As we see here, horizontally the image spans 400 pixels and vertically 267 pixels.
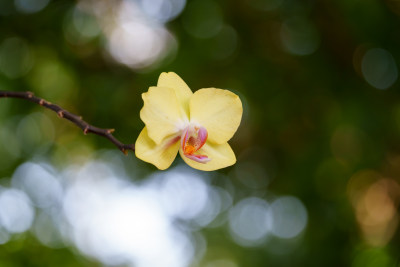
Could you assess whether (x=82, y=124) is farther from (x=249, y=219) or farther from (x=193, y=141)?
(x=249, y=219)

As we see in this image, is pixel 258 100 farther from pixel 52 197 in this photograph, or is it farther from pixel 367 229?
pixel 52 197

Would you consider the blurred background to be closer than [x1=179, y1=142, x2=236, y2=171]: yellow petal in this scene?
No

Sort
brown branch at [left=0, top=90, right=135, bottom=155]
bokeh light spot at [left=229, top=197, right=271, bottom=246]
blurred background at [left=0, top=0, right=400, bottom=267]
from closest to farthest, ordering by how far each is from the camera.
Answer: brown branch at [left=0, top=90, right=135, bottom=155]
blurred background at [left=0, top=0, right=400, bottom=267]
bokeh light spot at [left=229, top=197, right=271, bottom=246]

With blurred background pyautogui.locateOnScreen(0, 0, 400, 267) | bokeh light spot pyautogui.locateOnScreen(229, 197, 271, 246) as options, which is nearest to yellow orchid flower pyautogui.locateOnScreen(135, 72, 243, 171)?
blurred background pyautogui.locateOnScreen(0, 0, 400, 267)

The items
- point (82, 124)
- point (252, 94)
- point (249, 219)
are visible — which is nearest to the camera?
point (82, 124)

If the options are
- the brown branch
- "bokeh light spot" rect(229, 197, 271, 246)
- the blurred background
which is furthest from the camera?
"bokeh light spot" rect(229, 197, 271, 246)

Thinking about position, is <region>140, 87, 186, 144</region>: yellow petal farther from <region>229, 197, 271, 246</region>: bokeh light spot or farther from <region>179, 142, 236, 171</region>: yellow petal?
<region>229, 197, 271, 246</region>: bokeh light spot

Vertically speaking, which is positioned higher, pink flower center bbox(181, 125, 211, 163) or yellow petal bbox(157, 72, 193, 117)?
yellow petal bbox(157, 72, 193, 117)

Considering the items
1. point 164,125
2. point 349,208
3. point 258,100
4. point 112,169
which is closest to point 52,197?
point 112,169

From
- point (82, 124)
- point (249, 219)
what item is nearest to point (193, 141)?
point (82, 124)
